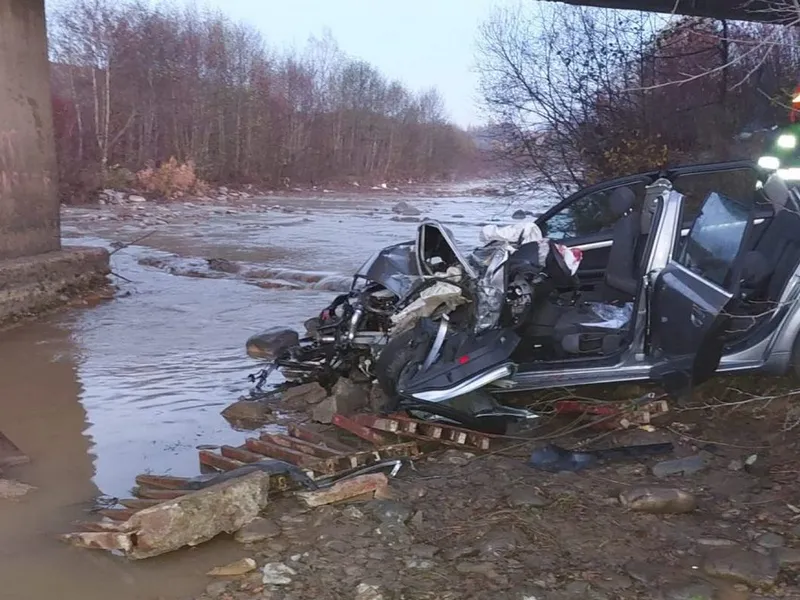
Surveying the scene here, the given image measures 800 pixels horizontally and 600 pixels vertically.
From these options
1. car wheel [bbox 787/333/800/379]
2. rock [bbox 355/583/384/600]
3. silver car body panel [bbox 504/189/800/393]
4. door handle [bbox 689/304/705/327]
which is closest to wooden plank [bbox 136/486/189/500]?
rock [bbox 355/583/384/600]

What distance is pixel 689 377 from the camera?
4645mm

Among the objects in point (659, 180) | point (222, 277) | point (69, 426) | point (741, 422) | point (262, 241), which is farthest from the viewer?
point (262, 241)

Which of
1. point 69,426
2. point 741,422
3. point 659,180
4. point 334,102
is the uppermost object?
point 334,102

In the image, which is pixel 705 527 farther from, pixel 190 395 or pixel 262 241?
pixel 262 241

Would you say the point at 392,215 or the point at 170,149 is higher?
the point at 170,149

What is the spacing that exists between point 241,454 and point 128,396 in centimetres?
216

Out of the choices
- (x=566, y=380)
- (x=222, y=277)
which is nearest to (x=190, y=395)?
Answer: (x=566, y=380)

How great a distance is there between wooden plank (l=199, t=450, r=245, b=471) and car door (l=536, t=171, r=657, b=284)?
10.6ft

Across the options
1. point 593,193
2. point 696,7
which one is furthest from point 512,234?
point 696,7

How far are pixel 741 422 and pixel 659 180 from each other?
66.0 inches

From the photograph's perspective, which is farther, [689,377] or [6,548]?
[689,377]

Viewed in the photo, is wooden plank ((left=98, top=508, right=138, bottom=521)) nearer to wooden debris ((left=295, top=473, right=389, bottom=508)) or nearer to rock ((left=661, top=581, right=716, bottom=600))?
wooden debris ((left=295, top=473, right=389, bottom=508))

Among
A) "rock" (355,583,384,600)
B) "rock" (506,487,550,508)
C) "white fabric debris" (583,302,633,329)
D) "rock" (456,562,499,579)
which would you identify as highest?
"white fabric debris" (583,302,633,329)

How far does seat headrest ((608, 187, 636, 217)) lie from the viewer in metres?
5.48
